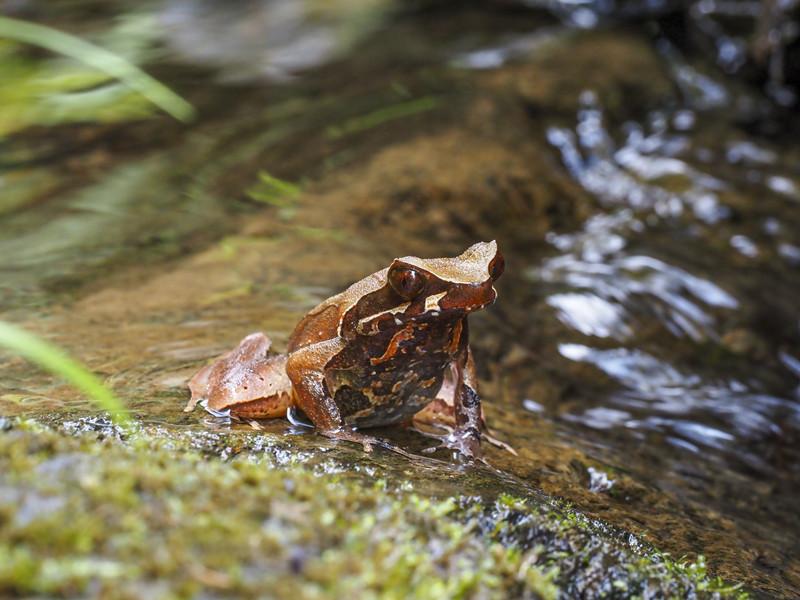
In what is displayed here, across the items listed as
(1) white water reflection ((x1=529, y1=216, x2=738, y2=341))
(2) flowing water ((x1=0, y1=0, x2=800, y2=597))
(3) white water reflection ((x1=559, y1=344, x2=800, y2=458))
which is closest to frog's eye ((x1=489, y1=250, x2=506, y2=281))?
(2) flowing water ((x1=0, y1=0, x2=800, y2=597))

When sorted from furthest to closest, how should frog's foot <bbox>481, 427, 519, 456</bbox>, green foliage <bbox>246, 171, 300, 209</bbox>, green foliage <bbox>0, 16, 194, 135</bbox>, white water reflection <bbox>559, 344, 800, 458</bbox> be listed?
green foliage <bbox>0, 16, 194, 135</bbox>
green foliage <bbox>246, 171, 300, 209</bbox>
white water reflection <bbox>559, 344, 800, 458</bbox>
frog's foot <bbox>481, 427, 519, 456</bbox>

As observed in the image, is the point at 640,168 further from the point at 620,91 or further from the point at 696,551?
the point at 696,551

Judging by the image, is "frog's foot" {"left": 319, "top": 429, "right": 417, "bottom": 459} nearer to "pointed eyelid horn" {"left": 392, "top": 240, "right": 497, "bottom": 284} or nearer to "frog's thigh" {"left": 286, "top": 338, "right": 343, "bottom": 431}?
"frog's thigh" {"left": 286, "top": 338, "right": 343, "bottom": 431}

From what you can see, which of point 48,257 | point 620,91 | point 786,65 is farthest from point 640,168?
point 48,257

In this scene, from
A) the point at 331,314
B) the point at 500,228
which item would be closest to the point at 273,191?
the point at 500,228

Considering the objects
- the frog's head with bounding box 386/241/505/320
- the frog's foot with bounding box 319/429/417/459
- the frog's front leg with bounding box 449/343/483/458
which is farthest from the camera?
the frog's front leg with bounding box 449/343/483/458

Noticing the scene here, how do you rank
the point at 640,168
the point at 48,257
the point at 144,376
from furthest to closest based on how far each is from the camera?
1. the point at 640,168
2. the point at 48,257
3. the point at 144,376

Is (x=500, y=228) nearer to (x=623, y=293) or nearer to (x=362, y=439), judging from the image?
(x=623, y=293)
